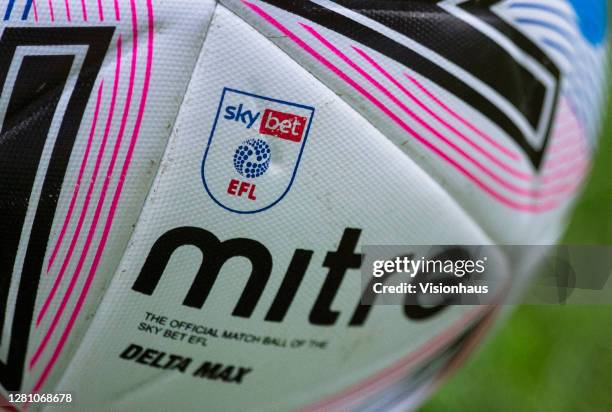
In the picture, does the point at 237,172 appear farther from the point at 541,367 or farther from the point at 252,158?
the point at 541,367

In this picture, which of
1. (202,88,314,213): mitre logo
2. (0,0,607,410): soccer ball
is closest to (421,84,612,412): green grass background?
(0,0,607,410): soccer ball

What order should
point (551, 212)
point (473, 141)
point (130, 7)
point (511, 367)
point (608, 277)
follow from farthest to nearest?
point (511, 367) → point (608, 277) → point (551, 212) → point (473, 141) → point (130, 7)

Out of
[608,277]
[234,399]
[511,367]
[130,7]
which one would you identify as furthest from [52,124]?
[511,367]

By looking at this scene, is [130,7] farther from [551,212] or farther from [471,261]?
[551,212]

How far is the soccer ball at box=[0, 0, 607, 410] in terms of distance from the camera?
1062 mm

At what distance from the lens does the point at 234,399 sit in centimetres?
125

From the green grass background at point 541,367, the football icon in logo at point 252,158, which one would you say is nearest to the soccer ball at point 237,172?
the football icon in logo at point 252,158

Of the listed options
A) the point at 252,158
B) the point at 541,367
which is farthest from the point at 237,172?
the point at 541,367

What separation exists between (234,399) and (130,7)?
0.53 m

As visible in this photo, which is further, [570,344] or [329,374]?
→ [570,344]

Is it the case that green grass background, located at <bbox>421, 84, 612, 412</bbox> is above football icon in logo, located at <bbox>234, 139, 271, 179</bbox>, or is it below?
below

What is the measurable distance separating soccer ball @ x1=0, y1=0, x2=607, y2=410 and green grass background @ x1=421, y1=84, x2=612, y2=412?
789mm

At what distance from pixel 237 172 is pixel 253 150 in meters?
0.03

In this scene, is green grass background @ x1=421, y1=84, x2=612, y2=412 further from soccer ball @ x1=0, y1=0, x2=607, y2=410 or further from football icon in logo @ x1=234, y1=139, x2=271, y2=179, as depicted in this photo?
football icon in logo @ x1=234, y1=139, x2=271, y2=179
